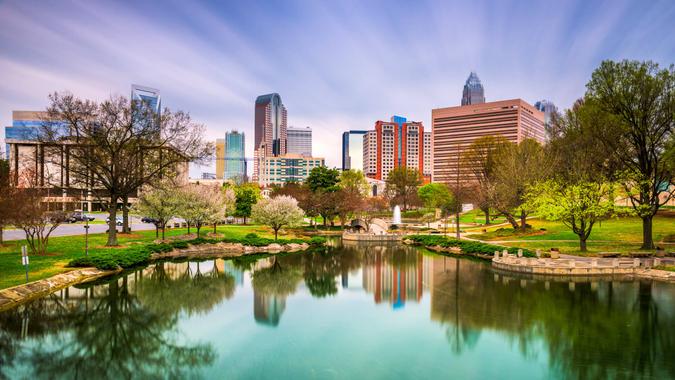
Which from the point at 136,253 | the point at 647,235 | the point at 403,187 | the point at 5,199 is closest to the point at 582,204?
the point at 647,235

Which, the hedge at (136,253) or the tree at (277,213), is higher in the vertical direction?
the tree at (277,213)

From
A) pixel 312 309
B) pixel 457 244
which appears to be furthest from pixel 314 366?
pixel 457 244

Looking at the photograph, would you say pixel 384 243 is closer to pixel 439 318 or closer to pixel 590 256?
pixel 590 256

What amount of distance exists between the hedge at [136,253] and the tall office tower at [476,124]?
124m

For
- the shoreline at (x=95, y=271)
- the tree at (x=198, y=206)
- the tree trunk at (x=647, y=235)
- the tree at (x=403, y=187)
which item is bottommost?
the shoreline at (x=95, y=271)

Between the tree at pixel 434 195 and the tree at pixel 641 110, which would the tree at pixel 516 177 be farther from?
the tree at pixel 434 195

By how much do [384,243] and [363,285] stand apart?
1087 inches

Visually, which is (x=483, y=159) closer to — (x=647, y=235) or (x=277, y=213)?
(x=647, y=235)

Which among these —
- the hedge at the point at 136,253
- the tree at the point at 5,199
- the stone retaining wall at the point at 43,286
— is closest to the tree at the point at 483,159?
the hedge at the point at 136,253

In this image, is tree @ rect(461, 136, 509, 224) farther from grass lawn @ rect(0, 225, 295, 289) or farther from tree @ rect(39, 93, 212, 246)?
grass lawn @ rect(0, 225, 295, 289)

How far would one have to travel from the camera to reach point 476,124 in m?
164

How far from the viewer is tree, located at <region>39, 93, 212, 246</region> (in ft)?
112

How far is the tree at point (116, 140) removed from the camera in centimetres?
3403

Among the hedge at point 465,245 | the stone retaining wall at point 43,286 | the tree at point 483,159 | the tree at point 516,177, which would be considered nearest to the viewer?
the stone retaining wall at point 43,286
